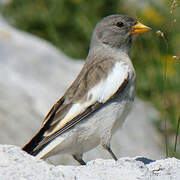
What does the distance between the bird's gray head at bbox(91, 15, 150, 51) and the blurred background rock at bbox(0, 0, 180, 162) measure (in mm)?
530

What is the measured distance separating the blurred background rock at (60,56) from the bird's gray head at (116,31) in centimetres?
53

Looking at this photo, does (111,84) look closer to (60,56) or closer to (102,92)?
(102,92)

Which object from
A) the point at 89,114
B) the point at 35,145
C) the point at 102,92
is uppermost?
the point at 102,92

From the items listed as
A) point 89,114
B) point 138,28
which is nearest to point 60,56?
point 138,28

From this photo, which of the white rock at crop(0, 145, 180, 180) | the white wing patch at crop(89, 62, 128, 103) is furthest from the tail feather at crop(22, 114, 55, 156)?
the white rock at crop(0, 145, 180, 180)

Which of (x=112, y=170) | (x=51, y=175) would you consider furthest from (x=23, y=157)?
(x=112, y=170)

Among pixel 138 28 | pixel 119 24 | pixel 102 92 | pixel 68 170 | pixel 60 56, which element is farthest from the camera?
pixel 60 56

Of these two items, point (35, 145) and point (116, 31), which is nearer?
point (35, 145)

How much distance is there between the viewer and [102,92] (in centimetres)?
426

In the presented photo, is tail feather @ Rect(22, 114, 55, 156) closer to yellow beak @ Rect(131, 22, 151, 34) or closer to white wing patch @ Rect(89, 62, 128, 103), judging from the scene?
white wing patch @ Rect(89, 62, 128, 103)

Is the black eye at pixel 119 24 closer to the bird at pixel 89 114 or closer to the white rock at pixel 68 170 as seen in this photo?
the bird at pixel 89 114

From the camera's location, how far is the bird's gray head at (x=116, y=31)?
5.03m

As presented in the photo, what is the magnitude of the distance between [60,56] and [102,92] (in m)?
4.06

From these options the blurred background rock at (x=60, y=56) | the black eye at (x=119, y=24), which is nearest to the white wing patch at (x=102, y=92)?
the black eye at (x=119, y=24)
